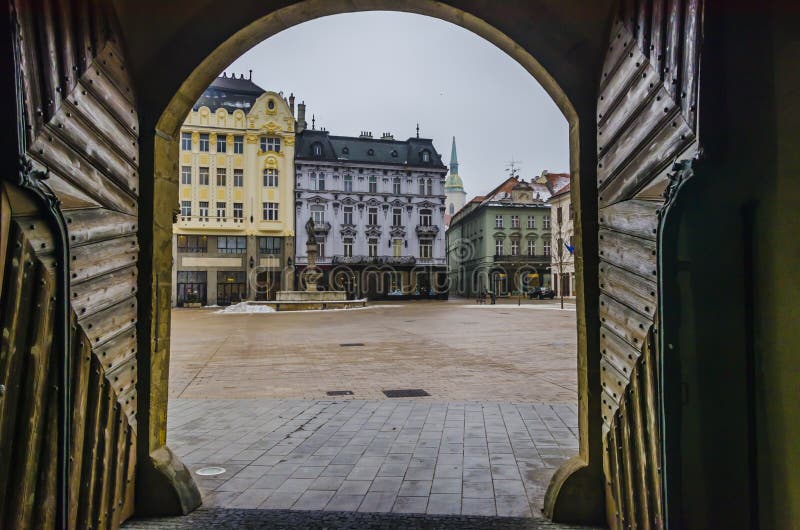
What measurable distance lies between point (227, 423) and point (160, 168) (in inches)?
144

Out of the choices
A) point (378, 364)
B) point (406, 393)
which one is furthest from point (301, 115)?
point (406, 393)

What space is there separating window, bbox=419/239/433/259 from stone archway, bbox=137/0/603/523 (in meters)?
50.2

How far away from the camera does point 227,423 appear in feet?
21.9

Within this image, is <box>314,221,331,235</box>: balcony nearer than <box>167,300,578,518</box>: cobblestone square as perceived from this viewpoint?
No

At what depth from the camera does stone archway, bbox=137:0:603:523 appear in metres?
3.74

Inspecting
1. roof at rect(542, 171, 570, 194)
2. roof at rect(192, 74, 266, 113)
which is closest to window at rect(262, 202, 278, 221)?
roof at rect(192, 74, 266, 113)

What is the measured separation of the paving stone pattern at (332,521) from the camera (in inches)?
144

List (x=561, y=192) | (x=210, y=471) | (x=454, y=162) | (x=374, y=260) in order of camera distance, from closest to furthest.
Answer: (x=210, y=471) → (x=374, y=260) → (x=561, y=192) → (x=454, y=162)

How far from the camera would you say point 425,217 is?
5459cm

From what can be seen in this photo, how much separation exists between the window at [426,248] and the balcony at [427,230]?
0.56 meters

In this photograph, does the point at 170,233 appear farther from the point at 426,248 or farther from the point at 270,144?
the point at 426,248

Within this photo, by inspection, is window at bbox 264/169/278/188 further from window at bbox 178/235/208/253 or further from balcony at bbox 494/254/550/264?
balcony at bbox 494/254/550/264

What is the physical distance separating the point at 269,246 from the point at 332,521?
45686 millimetres

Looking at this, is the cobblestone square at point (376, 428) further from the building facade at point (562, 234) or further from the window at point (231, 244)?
the building facade at point (562, 234)
